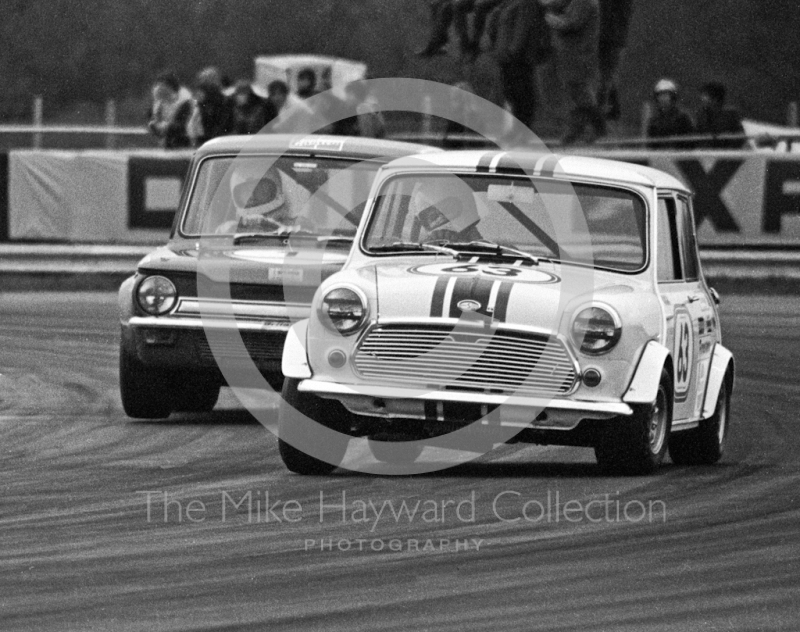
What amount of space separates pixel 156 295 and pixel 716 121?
10.9 metres

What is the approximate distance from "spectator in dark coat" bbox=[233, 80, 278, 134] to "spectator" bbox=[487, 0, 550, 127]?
288 cm

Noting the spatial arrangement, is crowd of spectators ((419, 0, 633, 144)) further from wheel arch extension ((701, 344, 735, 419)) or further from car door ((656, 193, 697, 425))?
car door ((656, 193, 697, 425))

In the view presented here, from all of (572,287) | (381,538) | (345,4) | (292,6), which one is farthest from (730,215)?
(292,6)

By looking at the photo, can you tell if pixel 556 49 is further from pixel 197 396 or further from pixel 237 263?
pixel 237 263

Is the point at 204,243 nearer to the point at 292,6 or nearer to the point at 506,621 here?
the point at 506,621

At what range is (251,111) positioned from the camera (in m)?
19.5

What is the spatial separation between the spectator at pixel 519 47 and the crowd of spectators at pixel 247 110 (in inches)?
66.5

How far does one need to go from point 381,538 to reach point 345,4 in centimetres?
3108

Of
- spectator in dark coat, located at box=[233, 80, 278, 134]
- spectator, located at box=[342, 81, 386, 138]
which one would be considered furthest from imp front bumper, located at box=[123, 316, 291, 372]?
spectator in dark coat, located at box=[233, 80, 278, 134]

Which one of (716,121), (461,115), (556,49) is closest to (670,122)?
(716,121)

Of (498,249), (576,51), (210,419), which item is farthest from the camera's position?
(576,51)

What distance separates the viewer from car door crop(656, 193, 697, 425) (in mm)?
8164

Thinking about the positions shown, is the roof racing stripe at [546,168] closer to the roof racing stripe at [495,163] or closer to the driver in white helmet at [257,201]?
the roof racing stripe at [495,163]

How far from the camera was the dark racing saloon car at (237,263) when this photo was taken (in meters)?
9.62
